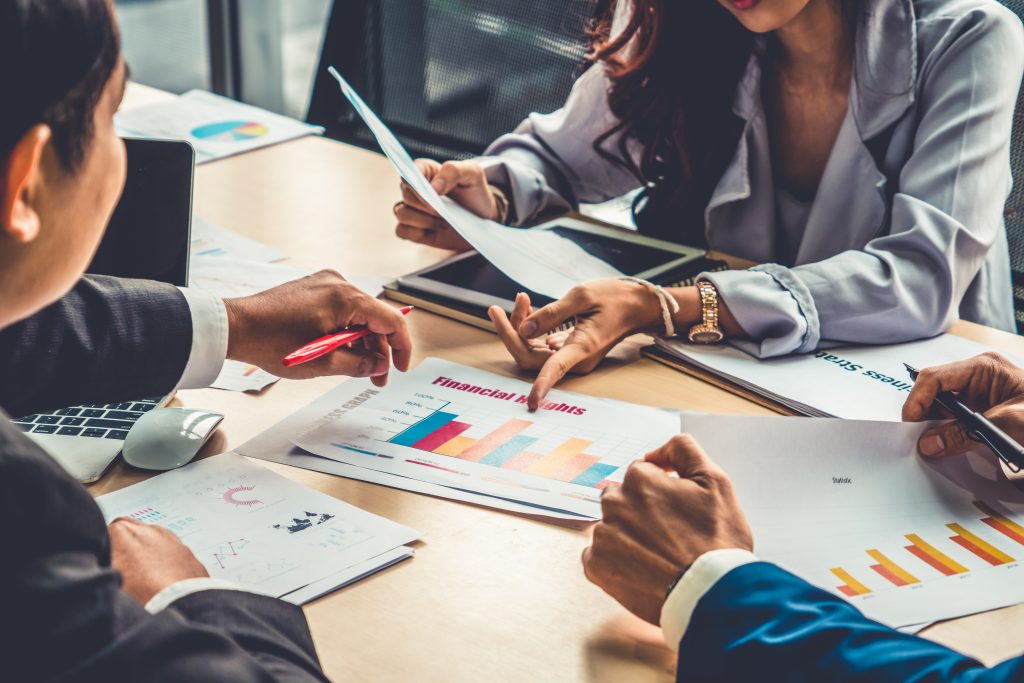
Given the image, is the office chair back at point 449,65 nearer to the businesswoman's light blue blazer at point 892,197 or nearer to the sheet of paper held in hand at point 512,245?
the businesswoman's light blue blazer at point 892,197

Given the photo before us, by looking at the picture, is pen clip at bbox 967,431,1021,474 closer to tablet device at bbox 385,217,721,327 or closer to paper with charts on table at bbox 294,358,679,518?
paper with charts on table at bbox 294,358,679,518

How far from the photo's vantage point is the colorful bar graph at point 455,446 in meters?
0.93

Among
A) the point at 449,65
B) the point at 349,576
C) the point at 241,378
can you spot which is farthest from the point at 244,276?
the point at 449,65

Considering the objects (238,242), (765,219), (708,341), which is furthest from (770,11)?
(238,242)

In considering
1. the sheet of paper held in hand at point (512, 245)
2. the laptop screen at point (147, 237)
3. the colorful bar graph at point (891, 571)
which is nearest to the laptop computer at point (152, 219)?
the laptop screen at point (147, 237)

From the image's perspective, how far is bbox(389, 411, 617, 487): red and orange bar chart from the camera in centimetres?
90

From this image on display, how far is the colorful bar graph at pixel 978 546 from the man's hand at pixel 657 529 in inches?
7.6

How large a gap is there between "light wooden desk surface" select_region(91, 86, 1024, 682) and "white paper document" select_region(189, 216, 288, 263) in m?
0.31

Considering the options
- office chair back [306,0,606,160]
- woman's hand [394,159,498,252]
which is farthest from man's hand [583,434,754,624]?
office chair back [306,0,606,160]

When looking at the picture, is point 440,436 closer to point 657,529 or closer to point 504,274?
point 657,529

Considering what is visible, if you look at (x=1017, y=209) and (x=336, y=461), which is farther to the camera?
(x=1017, y=209)

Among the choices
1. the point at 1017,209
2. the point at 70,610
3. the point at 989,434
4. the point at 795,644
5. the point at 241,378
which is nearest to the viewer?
the point at 70,610

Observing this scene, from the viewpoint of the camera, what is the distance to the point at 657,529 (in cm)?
75

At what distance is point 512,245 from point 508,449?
0.41 meters
